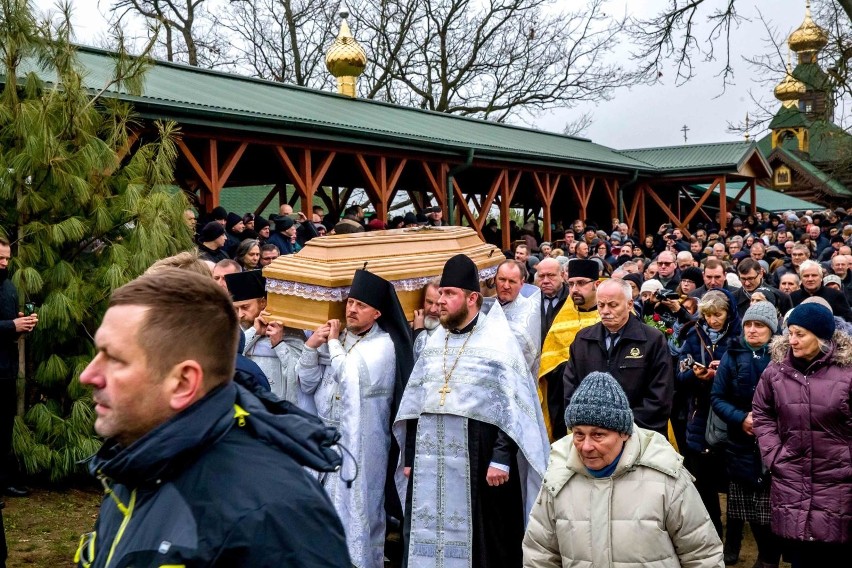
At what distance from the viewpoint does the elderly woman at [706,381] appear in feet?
20.6

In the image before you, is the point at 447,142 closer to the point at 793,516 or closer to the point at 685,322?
the point at 685,322

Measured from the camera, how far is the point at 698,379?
248 inches

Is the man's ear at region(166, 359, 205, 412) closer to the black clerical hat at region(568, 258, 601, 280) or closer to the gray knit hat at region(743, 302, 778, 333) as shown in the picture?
the gray knit hat at region(743, 302, 778, 333)

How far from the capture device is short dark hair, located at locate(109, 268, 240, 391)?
1.76m

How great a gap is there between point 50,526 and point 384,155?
1023 cm

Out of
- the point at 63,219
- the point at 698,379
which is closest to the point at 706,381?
the point at 698,379

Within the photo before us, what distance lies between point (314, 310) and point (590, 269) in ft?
7.18

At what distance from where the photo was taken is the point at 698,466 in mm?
6430

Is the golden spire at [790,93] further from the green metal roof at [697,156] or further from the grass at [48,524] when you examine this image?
the grass at [48,524]

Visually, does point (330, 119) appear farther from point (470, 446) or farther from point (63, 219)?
point (470, 446)

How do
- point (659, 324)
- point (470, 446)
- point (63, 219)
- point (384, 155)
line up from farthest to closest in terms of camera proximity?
point (384, 155)
point (63, 219)
point (659, 324)
point (470, 446)

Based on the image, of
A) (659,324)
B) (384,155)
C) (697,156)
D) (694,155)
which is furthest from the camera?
(694,155)

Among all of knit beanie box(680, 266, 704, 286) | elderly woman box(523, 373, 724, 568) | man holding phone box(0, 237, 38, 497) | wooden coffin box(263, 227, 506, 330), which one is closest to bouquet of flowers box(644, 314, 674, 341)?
knit beanie box(680, 266, 704, 286)

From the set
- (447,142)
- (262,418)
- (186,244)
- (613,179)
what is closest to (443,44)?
(613,179)
